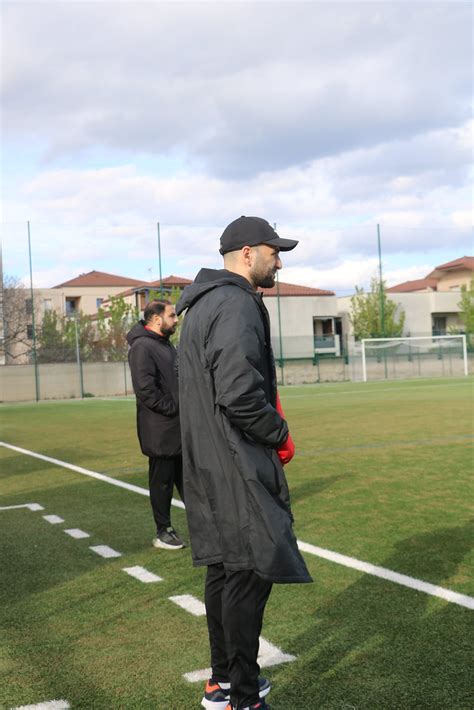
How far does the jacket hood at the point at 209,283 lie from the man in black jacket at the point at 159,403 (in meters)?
3.03

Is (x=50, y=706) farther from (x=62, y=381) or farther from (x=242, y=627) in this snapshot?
(x=62, y=381)

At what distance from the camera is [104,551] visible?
256 inches

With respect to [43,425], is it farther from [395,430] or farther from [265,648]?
[265,648]

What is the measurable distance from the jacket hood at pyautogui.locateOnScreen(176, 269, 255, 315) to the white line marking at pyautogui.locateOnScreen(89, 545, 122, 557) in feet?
11.4

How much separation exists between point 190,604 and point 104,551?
1.71m

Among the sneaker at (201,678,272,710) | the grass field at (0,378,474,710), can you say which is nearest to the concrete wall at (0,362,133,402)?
the grass field at (0,378,474,710)

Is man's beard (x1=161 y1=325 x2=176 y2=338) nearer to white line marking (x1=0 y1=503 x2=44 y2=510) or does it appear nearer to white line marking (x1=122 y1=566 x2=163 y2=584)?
white line marking (x1=122 y1=566 x2=163 y2=584)

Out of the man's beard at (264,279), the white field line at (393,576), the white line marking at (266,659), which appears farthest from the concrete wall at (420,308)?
the man's beard at (264,279)

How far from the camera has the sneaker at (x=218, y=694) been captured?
341cm

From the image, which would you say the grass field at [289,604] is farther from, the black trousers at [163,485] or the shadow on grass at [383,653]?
the black trousers at [163,485]

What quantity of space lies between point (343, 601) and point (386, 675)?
111cm

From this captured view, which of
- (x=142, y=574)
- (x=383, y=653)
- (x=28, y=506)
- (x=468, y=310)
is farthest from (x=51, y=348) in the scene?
(x=383, y=653)

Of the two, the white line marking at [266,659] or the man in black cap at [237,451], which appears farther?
the white line marking at [266,659]

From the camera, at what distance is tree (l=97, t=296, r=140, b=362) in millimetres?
45250
